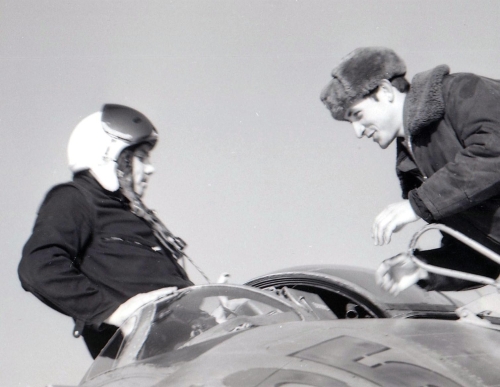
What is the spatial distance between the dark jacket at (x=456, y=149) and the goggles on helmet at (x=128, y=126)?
1066 mm

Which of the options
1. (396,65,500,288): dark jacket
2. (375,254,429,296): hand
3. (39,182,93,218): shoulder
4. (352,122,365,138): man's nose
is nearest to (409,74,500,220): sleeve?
(396,65,500,288): dark jacket

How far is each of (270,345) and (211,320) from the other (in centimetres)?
49

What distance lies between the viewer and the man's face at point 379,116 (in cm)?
232

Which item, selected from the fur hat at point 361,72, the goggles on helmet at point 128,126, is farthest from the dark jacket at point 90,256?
the fur hat at point 361,72

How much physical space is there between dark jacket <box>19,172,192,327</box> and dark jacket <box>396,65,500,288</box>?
106 centimetres

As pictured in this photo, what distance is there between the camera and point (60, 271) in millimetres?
2379

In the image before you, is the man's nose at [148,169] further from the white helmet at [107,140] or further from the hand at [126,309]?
the hand at [126,309]

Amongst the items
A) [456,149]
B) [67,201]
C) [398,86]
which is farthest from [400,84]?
[67,201]

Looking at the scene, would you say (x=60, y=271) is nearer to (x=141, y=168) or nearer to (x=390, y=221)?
(x=141, y=168)

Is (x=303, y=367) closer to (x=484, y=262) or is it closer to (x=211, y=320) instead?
(x=211, y=320)

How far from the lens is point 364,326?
5.21ft

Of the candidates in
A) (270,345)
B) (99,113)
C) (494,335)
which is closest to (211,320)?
(270,345)

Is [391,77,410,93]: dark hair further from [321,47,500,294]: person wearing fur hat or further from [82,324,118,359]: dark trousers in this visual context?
[82,324,118,359]: dark trousers

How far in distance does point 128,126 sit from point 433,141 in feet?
4.20
